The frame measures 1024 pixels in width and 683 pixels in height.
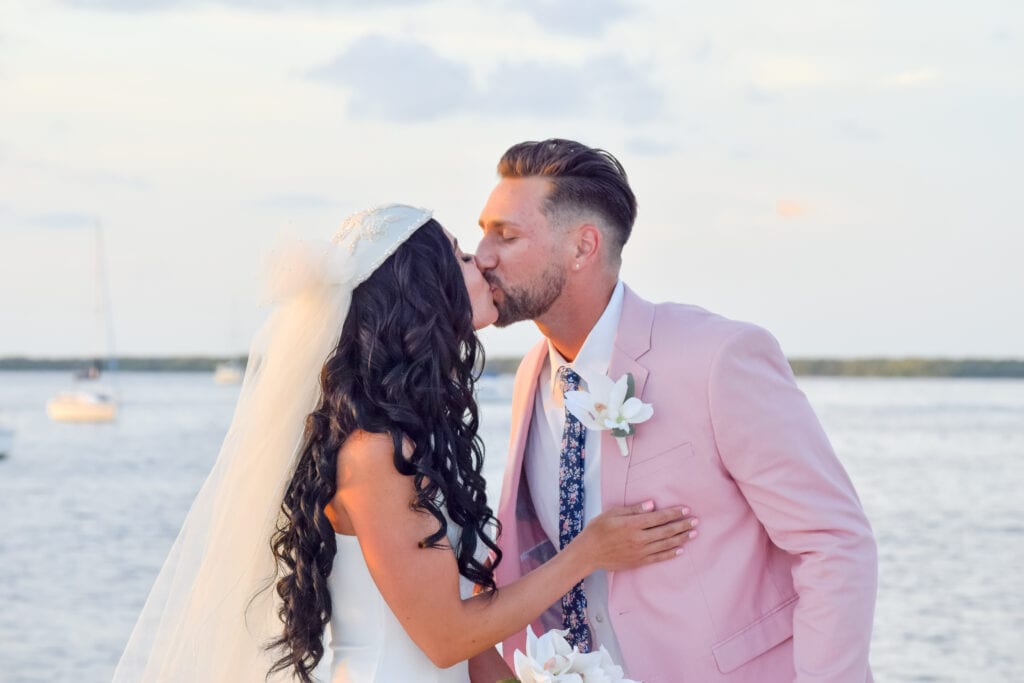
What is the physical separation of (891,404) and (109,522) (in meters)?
44.3

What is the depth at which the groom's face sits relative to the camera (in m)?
3.38

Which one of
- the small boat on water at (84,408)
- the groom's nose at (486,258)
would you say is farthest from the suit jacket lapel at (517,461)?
the small boat on water at (84,408)

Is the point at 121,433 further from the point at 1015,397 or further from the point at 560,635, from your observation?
the point at 1015,397

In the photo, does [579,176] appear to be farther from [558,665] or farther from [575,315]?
[558,665]

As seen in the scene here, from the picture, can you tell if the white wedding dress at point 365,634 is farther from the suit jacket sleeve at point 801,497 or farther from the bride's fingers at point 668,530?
the suit jacket sleeve at point 801,497

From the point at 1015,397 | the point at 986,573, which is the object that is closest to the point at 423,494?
the point at 986,573

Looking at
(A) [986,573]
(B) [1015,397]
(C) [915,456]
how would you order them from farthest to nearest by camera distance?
(B) [1015,397], (C) [915,456], (A) [986,573]

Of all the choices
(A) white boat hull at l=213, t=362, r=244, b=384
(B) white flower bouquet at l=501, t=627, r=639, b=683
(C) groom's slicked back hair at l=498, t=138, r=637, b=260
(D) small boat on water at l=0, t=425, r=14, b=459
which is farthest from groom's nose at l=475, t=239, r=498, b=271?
(A) white boat hull at l=213, t=362, r=244, b=384

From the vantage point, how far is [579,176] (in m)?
3.42

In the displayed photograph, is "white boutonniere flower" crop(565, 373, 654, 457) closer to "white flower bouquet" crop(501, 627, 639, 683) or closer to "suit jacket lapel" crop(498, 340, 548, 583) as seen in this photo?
"suit jacket lapel" crop(498, 340, 548, 583)

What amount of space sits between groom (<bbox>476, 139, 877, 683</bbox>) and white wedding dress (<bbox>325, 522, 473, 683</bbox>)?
0.38 meters

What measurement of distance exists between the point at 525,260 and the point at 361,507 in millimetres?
828

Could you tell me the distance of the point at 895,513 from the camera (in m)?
19.9

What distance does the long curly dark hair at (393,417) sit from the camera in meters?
3.00
